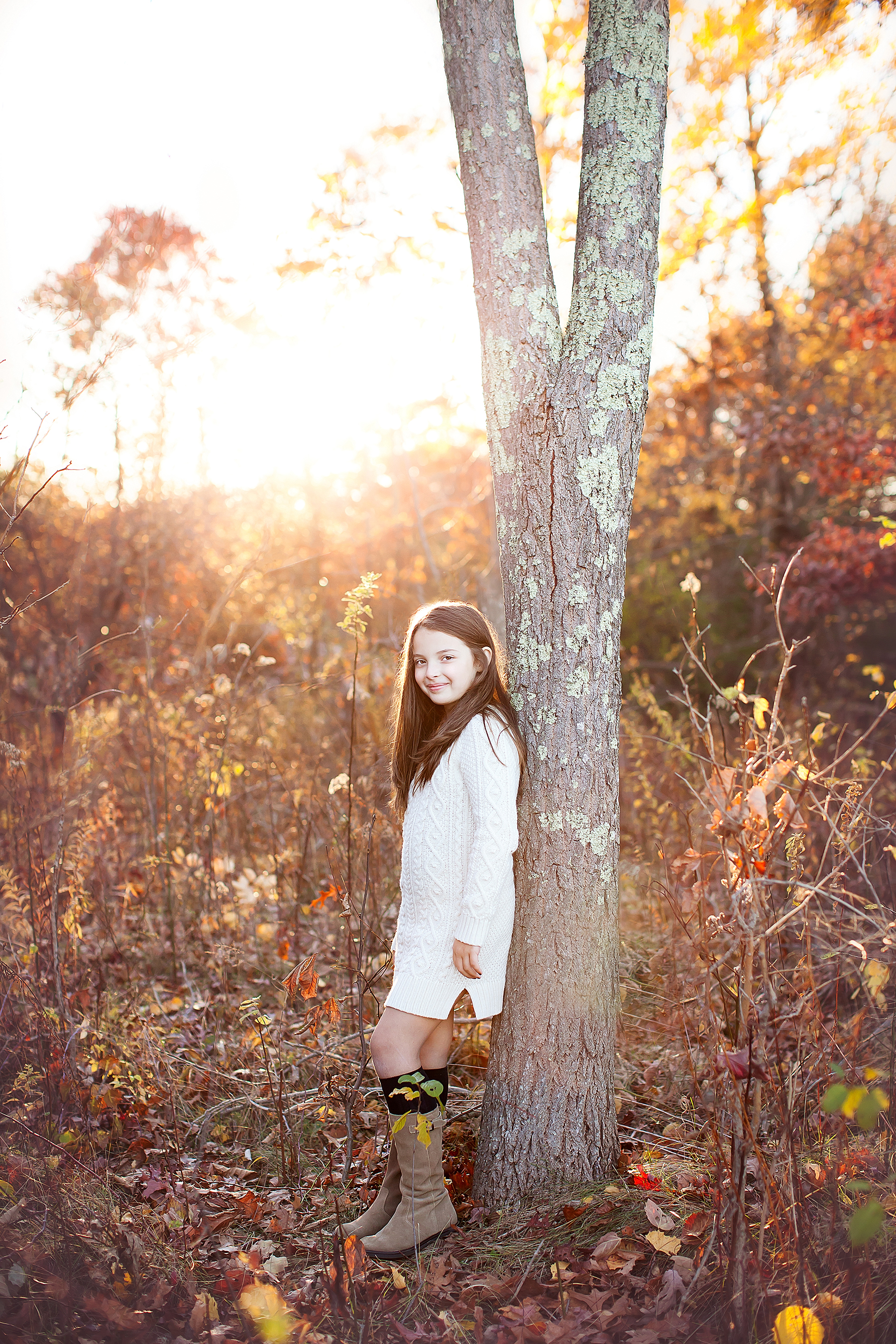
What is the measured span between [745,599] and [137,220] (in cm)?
846

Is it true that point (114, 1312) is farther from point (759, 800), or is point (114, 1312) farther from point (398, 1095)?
point (759, 800)

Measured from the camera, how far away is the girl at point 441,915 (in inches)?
85.4

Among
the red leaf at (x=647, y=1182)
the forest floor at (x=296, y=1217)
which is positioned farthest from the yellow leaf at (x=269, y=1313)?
the red leaf at (x=647, y=1182)

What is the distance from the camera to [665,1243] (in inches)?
76.3

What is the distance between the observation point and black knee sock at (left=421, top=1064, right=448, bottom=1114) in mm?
2029

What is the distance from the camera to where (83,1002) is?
3072 millimetres

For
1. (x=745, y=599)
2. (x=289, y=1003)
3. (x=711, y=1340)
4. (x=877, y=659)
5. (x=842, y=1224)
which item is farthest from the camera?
(x=877, y=659)

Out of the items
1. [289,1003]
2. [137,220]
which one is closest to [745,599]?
[137,220]

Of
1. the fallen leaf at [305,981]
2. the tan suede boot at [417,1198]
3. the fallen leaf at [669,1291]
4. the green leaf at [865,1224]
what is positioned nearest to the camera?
the green leaf at [865,1224]

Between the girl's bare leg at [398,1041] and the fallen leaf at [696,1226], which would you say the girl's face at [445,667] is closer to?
the girl's bare leg at [398,1041]

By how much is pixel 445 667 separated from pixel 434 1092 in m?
1.15

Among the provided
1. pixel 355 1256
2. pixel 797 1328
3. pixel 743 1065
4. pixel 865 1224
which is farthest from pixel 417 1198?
pixel 865 1224

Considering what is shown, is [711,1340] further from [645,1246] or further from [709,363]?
[709,363]

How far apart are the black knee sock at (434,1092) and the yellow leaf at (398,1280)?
36cm
